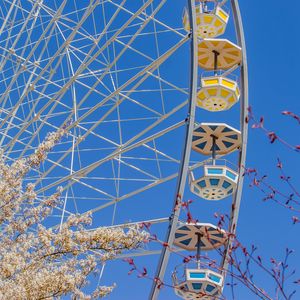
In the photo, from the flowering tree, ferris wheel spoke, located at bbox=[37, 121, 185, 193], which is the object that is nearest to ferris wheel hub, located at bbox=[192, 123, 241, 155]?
ferris wheel spoke, located at bbox=[37, 121, 185, 193]

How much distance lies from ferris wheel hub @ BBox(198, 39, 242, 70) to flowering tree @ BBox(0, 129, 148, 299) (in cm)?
807

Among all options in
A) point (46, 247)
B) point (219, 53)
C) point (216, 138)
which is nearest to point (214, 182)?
point (216, 138)

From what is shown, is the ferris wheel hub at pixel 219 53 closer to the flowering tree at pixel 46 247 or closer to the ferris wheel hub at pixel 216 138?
the ferris wheel hub at pixel 216 138

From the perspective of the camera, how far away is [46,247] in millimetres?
8453

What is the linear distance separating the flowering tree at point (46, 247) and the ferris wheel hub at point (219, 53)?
8.07 meters

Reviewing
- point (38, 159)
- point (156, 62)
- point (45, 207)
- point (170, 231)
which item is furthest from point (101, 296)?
point (156, 62)

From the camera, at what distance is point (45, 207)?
9.00 m

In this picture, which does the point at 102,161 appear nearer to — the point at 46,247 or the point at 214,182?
the point at 214,182

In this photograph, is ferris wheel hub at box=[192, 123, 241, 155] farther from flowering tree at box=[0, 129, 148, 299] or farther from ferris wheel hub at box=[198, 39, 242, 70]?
flowering tree at box=[0, 129, 148, 299]

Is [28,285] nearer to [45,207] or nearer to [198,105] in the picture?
[45,207]

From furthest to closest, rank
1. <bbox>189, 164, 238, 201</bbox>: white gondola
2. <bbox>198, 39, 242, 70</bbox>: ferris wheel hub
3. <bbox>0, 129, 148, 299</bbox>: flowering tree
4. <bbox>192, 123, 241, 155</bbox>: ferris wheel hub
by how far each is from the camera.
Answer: <bbox>198, 39, 242, 70</bbox>: ferris wheel hub → <bbox>192, 123, 241, 155</bbox>: ferris wheel hub → <bbox>189, 164, 238, 201</bbox>: white gondola → <bbox>0, 129, 148, 299</bbox>: flowering tree

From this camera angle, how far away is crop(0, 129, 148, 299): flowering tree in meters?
8.23

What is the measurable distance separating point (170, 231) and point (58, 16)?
760 cm

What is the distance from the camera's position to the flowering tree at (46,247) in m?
8.23
